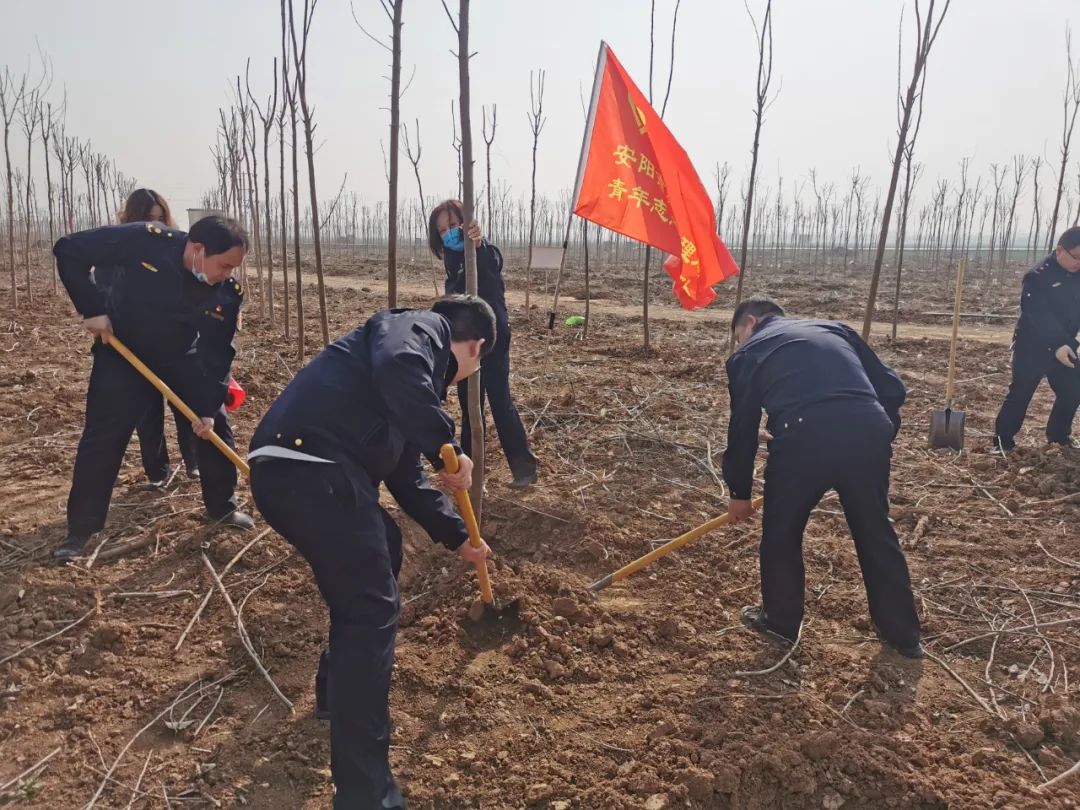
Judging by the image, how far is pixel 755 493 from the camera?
4379 millimetres

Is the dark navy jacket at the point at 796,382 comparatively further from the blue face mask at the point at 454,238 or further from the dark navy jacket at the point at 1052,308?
the dark navy jacket at the point at 1052,308

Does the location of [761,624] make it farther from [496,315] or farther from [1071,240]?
[1071,240]

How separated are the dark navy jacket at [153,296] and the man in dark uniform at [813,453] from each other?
255cm

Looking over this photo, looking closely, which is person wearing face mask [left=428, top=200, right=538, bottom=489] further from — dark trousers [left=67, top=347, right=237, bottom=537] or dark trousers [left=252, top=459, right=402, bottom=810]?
dark trousers [left=252, top=459, right=402, bottom=810]

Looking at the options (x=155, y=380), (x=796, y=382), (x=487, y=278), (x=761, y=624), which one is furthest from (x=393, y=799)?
(x=487, y=278)

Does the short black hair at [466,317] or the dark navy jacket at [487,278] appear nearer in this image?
the short black hair at [466,317]

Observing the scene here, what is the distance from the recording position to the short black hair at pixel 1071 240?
496cm

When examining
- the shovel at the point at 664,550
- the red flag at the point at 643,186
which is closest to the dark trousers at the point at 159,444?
the shovel at the point at 664,550

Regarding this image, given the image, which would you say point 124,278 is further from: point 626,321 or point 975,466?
point 626,321

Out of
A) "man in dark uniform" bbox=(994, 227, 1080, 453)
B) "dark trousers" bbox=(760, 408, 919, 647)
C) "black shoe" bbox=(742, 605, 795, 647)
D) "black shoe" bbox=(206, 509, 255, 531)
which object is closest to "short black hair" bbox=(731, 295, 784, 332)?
"dark trousers" bbox=(760, 408, 919, 647)

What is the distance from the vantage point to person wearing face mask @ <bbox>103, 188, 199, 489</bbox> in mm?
3783

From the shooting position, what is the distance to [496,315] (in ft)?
13.7

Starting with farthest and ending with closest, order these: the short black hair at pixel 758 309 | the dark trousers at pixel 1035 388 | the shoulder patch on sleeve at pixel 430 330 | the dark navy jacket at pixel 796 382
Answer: the dark trousers at pixel 1035 388 → the short black hair at pixel 758 309 → the dark navy jacket at pixel 796 382 → the shoulder patch on sleeve at pixel 430 330

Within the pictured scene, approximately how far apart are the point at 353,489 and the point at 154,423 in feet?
9.18
